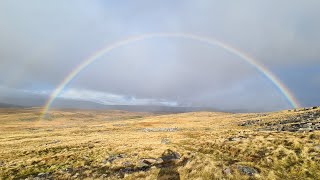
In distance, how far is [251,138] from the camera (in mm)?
35344

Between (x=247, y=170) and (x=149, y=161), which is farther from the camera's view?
(x=149, y=161)

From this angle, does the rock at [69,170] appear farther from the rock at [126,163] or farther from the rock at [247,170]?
the rock at [247,170]

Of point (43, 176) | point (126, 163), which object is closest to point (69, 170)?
point (43, 176)

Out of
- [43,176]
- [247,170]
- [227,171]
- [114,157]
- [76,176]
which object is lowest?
[43,176]

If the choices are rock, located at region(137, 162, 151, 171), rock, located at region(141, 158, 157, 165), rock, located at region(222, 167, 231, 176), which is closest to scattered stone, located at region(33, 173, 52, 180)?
rock, located at region(137, 162, 151, 171)

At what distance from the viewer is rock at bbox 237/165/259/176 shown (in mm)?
23248

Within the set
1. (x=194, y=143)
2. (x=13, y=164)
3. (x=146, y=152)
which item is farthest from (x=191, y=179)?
(x=13, y=164)

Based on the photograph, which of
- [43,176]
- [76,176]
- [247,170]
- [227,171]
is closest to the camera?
[247,170]

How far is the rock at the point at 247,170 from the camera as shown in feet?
76.3

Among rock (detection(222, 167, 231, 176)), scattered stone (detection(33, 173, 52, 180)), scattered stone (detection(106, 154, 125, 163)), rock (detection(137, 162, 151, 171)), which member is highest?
rock (detection(222, 167, 231, 176))

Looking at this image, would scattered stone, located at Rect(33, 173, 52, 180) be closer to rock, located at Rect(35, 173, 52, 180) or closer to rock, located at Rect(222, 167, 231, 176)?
rock, located at Rect(35, 173, 52, 180)

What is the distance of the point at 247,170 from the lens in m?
23.7

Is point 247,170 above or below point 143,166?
above

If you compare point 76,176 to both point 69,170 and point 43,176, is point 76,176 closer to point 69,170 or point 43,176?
point 69,170
